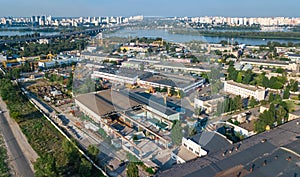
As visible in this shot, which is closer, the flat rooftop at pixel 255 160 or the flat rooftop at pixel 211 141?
the flat rooftop at pixel 255 160

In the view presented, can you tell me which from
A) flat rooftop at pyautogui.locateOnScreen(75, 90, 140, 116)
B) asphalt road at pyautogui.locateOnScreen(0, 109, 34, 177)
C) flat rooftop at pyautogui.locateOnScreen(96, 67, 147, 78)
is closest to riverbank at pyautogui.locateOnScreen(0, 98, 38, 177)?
asphalt road at pyautogui.locateOnScreen(0, 109, 34, 177)

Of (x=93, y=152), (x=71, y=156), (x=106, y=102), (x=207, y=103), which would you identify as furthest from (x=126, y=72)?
(x=71, y=156)

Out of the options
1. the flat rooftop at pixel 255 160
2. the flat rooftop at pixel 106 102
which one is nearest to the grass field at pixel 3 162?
the flat rooftop at pixel 106 102

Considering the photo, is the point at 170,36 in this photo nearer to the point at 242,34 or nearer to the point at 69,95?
the point at 69,95

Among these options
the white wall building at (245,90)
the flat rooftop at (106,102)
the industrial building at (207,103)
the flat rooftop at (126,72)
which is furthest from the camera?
the flat rooftop at (126,72)

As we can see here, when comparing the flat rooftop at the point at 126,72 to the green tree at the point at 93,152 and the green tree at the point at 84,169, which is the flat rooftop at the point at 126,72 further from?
the green tree at the point at 84,169

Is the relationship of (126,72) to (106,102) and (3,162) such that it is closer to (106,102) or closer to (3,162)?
(106,102)
